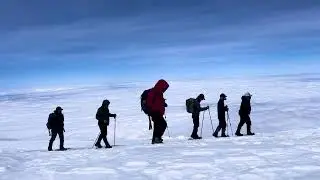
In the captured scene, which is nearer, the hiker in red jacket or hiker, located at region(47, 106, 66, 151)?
the hiker in red jacket

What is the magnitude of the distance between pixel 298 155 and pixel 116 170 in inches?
150

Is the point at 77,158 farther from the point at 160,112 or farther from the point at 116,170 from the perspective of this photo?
the point at 160,112

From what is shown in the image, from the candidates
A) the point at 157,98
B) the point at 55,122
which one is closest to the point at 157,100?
the point at 157,98

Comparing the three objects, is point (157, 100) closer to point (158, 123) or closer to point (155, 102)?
point (155, 102)

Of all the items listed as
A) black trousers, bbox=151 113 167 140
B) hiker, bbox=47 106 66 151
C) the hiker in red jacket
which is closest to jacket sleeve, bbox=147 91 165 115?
the hiker in red jacket

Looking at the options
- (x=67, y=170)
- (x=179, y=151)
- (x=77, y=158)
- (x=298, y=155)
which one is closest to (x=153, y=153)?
(x=179, y=151)

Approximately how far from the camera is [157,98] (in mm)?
12242

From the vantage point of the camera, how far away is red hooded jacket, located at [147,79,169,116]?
1209 centimetres

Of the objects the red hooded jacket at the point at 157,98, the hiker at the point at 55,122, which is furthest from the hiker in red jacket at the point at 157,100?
the hiker at the point at 55,122

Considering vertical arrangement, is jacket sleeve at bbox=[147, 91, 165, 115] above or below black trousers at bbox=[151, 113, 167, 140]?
above

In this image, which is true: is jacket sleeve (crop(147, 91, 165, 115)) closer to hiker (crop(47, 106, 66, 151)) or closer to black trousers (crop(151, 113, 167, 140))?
black trousers (crop(151, 113, 167, 140))

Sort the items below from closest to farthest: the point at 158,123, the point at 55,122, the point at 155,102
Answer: the point at 155,102 < the point at 158,123 < the point at 55,122

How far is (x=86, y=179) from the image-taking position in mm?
7336

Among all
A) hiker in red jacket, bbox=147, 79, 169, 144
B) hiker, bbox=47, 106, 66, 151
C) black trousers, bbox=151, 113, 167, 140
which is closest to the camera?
hiker in red jacket, bbox=147, 79, 169, 144
